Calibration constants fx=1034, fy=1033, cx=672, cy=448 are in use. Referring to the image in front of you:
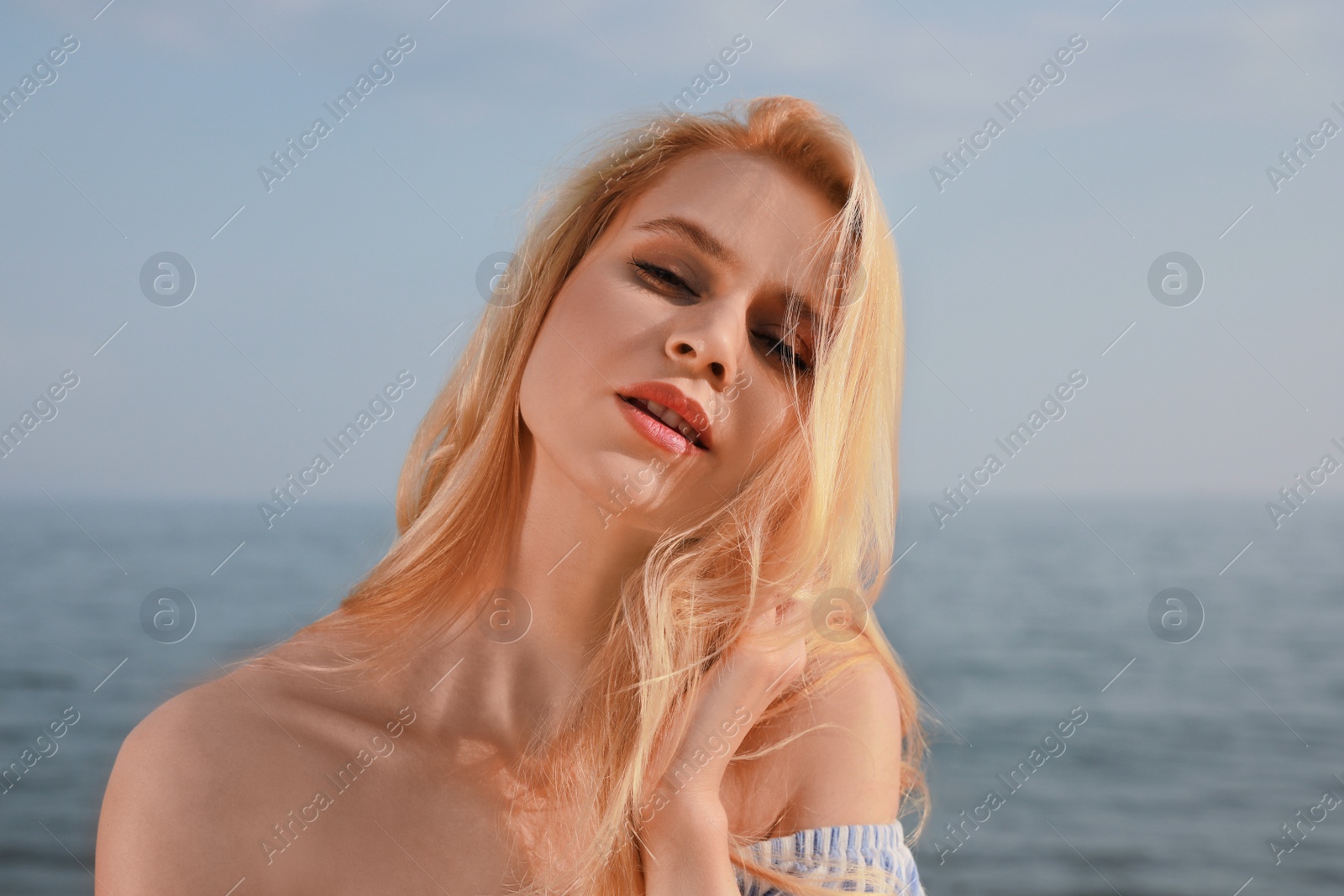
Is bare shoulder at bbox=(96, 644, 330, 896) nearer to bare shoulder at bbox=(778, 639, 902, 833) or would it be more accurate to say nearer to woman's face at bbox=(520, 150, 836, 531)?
woman's face at bbox=(520, 150, 836, 531)

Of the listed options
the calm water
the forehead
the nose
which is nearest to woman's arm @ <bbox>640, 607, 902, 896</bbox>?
the calm water

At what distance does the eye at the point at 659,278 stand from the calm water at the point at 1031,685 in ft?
3.55

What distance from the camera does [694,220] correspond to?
7.45ft

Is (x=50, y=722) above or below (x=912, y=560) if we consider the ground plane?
below

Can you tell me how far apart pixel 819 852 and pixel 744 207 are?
1.41m

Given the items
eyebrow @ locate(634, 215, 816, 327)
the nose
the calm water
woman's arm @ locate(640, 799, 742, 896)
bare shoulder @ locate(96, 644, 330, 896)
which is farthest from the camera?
the calm water

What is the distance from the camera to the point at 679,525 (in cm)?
241

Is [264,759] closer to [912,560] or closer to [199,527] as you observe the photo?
[912,560]

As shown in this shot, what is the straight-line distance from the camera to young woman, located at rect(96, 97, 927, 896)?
6.60 feet

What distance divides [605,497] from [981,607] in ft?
73.3

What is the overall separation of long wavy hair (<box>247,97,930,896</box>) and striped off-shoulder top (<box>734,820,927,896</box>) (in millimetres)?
26

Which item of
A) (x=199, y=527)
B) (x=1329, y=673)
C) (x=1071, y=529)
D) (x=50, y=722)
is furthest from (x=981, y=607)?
(x=199, y=527)

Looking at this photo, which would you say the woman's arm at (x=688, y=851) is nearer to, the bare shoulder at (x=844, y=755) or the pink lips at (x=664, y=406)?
the bare shoulder at (x=844, y=755)

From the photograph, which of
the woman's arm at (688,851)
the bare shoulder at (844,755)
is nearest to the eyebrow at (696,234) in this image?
the bare shoulder at (844,755)
